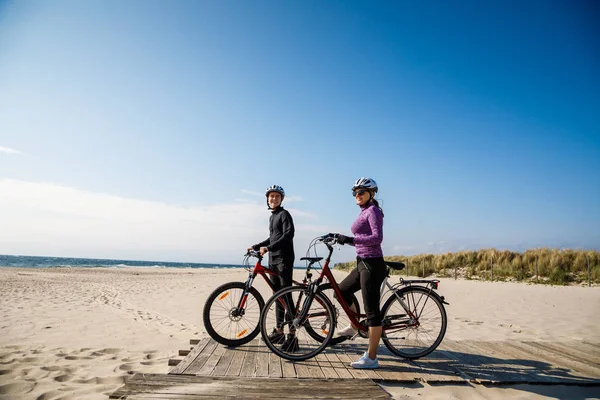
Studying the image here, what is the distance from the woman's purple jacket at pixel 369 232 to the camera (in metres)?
4.30

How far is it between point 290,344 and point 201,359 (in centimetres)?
104

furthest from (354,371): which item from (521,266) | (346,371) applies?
(521,266)

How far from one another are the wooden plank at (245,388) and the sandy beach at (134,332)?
49 centimetres

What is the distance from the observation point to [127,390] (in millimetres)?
3240

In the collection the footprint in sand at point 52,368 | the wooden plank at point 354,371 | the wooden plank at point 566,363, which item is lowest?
the footprint in sand at point 52,368

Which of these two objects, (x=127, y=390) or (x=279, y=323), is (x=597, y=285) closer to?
(x=279, y=323)

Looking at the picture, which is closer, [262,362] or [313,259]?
[262,362]

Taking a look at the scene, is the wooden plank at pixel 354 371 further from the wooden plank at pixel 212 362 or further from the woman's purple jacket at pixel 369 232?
the wooden plank at pixel 212 362

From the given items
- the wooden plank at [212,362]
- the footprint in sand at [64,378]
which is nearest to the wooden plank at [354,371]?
the wooden plank at [212,362]

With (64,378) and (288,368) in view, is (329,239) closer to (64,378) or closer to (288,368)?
(288,368)

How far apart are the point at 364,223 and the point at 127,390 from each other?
2.95 meters

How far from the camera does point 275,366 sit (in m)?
4.10

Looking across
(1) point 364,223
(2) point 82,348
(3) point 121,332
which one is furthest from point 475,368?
(3) point 121,332

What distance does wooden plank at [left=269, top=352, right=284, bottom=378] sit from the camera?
12.6ft
